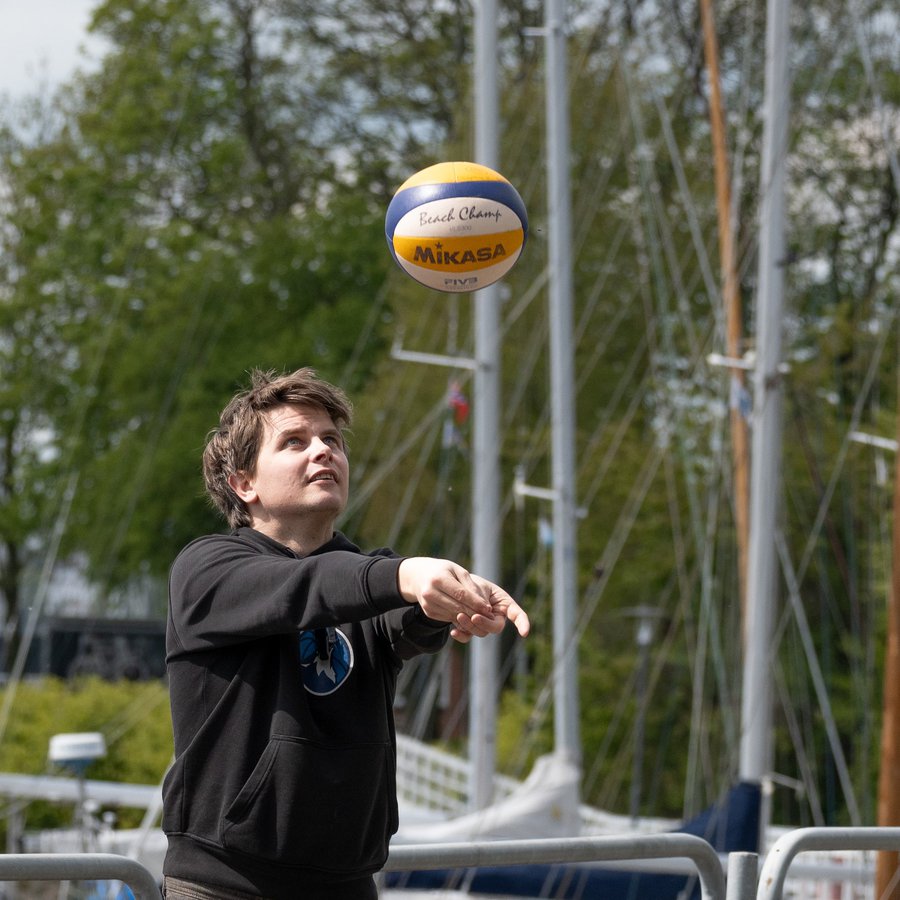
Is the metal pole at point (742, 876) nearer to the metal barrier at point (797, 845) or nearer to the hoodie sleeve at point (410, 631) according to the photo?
the metal barrier at point (797, 845)

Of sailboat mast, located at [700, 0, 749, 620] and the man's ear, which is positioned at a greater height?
sailboat mast, located at [700, 0, 749, 620]

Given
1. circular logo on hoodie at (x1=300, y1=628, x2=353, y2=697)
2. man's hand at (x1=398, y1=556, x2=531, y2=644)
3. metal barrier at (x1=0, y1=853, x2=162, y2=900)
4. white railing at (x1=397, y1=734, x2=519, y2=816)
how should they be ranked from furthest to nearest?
white railing at (x1=397, y1=734, x2=519, y2=816), metal barrier at (x1=0, y1=853, x2=162, y2=900), circular logo on hoodie at (x1=300, y1=628, x2=353, y2=697), man's hand at (x1=398, y1=556, x2=531, y2=644)

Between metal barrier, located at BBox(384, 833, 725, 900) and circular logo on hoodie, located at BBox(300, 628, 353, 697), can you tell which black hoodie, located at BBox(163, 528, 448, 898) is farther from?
metal barrier, located at BBox(384, 833, 725, 900)

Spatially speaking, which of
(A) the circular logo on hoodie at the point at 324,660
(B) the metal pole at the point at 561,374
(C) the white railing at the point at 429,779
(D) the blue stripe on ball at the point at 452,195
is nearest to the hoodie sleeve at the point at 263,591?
(A) the circular logo on hoodie at the point at 324,660

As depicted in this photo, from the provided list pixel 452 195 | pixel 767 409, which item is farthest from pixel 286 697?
pixel 767 409

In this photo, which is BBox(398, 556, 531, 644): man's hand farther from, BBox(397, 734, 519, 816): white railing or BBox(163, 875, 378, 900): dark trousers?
BBox(397, 734, 519, 816): white railing

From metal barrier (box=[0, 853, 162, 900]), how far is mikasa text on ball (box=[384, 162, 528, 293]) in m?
2.66

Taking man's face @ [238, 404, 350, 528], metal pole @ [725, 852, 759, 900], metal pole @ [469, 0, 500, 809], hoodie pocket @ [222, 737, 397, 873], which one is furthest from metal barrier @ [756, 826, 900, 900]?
metal pole @ [469, 0, 500, 809]

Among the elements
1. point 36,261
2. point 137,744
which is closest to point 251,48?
point 36,261

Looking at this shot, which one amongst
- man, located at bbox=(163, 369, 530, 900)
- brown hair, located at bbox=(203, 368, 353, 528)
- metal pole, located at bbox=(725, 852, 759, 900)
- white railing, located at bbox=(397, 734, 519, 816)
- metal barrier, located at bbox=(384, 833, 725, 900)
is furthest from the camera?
white railing, located at bbox=(397, 734, 519, 816)

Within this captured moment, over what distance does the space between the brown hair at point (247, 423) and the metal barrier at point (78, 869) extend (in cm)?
69

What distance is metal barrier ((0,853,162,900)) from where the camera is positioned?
3.24 meters

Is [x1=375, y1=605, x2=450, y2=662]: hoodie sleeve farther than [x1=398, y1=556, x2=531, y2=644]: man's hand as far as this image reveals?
Yes

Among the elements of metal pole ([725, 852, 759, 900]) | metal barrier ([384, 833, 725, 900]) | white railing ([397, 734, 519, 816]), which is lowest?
white railing ([397, 734, 519, 816])
